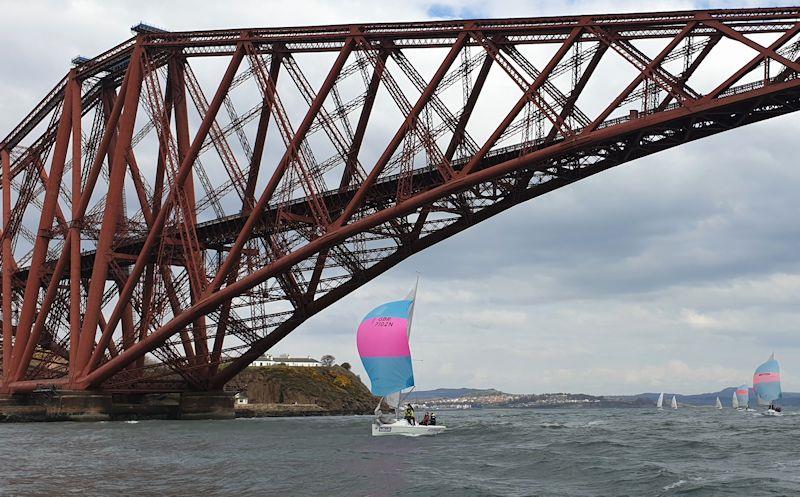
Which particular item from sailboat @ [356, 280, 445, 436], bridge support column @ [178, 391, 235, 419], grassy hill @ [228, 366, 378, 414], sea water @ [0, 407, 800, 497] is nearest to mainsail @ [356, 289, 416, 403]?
sailboat @ [356, 280, 445, 436]

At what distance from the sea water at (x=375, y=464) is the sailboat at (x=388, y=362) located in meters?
2.42

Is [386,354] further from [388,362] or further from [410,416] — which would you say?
[410,416]

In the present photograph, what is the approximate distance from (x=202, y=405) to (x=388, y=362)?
61.2 feet

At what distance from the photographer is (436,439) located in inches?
1918

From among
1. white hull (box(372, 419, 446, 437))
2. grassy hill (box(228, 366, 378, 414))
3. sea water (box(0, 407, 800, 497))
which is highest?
grassy hill (box(228, 366, 378, 414))

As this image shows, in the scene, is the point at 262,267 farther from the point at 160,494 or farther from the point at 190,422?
the point at 160,494

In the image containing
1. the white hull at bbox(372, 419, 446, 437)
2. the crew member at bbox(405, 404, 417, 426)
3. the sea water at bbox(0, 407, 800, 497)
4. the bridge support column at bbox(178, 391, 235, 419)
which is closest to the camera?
the sea water at bbox(0, 407, 800, 497)

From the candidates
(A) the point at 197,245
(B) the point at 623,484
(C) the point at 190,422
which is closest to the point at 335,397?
(C) the point at 190,422

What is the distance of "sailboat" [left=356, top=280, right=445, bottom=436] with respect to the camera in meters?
51.3

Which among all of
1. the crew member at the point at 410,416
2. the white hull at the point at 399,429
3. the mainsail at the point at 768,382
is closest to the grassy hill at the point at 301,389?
the mainsail at the point at 768,382

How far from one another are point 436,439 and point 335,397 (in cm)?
8614

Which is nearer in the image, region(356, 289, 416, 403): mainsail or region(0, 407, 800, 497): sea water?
region(0, 407, 800, 497): sea water

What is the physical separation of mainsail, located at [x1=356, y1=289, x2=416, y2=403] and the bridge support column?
16.9m

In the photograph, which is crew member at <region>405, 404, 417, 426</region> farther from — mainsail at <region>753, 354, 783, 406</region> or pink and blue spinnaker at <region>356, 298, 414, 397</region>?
mainsail at <region>753, 354, 783, 406</region>
